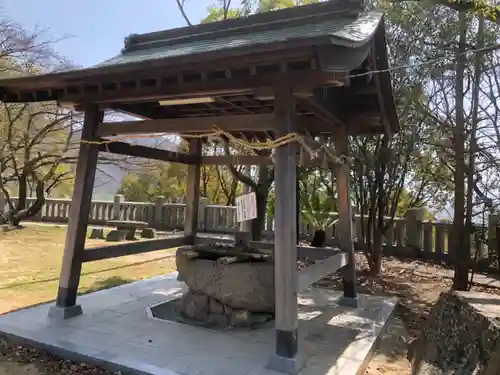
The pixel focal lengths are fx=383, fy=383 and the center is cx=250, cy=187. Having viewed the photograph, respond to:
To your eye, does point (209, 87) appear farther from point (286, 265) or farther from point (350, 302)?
point (350, 302)

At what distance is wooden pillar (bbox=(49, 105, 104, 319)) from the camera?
4.07 metres

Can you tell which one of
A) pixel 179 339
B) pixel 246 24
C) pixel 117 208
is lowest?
pixel 179 339

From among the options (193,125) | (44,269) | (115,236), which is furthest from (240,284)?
(115,236)

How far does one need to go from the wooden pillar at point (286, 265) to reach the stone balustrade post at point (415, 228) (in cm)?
667

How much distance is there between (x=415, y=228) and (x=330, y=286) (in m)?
3.55

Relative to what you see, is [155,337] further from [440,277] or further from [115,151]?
[440,277]

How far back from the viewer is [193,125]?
3.72 metres

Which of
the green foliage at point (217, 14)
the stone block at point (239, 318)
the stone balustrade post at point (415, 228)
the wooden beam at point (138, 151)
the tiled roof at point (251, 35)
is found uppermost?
the green foliage at point (217, 14)

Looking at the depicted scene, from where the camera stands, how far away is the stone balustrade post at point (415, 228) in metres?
8.84

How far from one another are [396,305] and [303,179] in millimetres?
4476

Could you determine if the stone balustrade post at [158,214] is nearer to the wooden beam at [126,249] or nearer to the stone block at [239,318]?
the wooden beam at [126,249]

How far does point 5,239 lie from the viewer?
33.5ft

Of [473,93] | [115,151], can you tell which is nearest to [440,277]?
[473,93]

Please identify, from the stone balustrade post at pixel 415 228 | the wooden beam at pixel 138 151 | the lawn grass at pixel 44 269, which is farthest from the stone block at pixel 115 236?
the stone balustrade post at pixel 415 228
